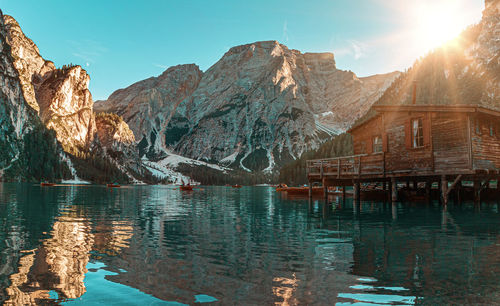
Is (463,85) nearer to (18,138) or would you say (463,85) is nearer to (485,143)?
(485,143)

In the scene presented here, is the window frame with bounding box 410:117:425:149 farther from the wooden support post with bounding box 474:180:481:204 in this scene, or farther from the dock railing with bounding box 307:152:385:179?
the wooden support post with bounding box 474:180:481:204

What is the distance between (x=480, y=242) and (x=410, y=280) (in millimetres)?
7317

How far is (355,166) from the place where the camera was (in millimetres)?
37812

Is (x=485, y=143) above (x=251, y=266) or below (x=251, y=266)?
above

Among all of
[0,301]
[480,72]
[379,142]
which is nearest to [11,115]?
[379,142]

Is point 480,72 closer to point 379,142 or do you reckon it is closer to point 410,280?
point 379,142

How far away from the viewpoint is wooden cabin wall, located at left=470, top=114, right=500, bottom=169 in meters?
29.2

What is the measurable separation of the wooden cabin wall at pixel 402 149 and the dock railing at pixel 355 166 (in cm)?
107

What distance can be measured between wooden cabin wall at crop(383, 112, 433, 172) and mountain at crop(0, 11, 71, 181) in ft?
568

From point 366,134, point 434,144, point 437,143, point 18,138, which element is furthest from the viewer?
point 18,138

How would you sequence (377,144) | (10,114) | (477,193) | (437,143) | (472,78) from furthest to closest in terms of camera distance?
(472,78) < (10,114) < (377,144) < (477,193) < (437,143)

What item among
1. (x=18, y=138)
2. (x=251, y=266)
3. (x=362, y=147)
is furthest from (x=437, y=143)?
(x=18, y=138)

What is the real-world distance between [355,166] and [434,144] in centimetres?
880

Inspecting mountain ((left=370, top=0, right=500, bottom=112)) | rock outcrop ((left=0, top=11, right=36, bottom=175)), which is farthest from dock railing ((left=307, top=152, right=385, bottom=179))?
rock outcrop ((left=0, top=11, right=36, bottom=175))
